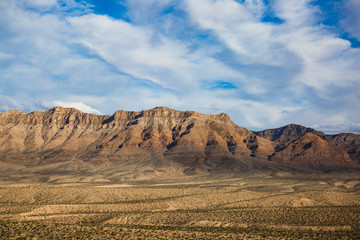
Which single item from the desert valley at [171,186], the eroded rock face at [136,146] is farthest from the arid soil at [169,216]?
the eroded rock face at [136,146]

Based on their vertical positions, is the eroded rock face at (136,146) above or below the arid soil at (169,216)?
above

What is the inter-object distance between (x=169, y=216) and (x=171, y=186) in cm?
4613

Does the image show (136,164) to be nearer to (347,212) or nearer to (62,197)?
(62,197)

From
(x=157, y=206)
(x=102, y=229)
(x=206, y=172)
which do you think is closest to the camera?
(x=102, y=229)

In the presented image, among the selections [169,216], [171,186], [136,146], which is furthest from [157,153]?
[169,216]

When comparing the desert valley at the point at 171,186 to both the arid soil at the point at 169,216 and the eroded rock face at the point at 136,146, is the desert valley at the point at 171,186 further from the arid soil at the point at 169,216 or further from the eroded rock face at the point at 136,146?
the eroded rock face at the point at 136,146

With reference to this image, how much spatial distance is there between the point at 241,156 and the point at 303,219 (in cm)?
14428

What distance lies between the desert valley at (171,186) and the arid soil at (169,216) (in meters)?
0.12

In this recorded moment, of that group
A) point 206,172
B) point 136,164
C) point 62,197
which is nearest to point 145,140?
point 136,164

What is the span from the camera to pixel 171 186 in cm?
7762

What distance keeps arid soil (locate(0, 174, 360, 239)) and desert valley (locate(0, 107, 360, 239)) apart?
0.38ft

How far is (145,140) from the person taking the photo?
185 meters

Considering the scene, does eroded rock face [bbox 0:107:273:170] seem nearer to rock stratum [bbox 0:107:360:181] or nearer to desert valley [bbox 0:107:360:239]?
rock stratum [bbox 0:107:360:181]

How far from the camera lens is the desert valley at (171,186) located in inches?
993
